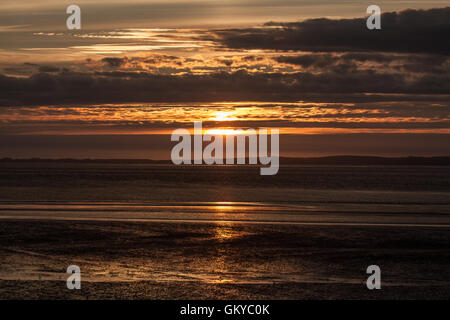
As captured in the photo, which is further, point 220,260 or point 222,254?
point 222,254

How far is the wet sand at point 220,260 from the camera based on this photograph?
700 inches

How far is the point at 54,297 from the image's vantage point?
16812 millimetres

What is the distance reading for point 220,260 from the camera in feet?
75.3

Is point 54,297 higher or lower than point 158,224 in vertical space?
lower

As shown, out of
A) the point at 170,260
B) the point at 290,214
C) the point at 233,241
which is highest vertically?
the point at 290,214

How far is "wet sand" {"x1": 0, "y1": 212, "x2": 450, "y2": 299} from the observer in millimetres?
17781

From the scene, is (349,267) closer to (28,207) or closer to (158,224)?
(158,224)

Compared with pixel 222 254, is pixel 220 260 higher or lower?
lower

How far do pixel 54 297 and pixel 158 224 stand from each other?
686 inches
